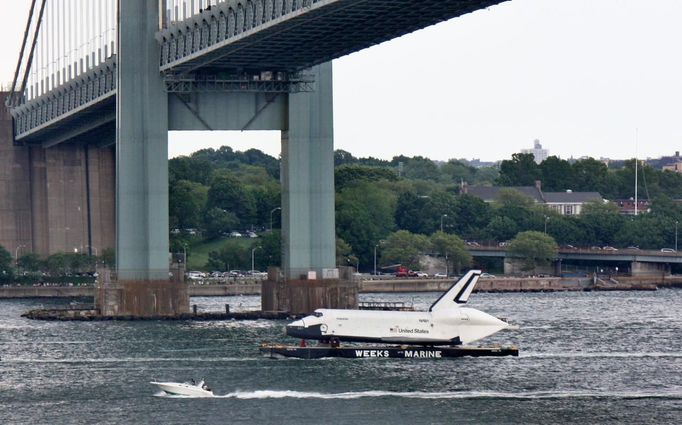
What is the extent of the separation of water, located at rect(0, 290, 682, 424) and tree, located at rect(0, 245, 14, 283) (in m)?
47.8

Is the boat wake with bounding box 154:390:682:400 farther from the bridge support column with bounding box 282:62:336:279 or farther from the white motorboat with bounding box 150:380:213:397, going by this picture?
the bridge support column with bounding box 282:62:336:279

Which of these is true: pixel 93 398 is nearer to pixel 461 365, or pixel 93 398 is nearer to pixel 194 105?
pixel 461 365

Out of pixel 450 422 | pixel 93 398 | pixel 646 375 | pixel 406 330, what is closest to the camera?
pixel 450 422

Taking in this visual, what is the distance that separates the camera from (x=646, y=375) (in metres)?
91.9

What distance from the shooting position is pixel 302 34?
4092 inches

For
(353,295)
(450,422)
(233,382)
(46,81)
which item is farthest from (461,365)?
(46,81)

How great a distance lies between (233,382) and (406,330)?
14.1 metres

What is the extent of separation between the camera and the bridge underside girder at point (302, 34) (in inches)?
3748

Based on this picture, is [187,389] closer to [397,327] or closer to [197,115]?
[397,327]

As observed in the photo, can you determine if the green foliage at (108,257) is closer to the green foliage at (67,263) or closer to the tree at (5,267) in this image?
the green foliage at (67,263)

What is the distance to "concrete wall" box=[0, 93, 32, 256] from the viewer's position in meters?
172

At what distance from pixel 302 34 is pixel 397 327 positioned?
16824mm

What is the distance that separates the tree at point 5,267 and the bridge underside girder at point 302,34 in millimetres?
55305

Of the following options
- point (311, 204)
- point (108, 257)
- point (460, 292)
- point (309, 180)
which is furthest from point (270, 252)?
point (460, 292)
